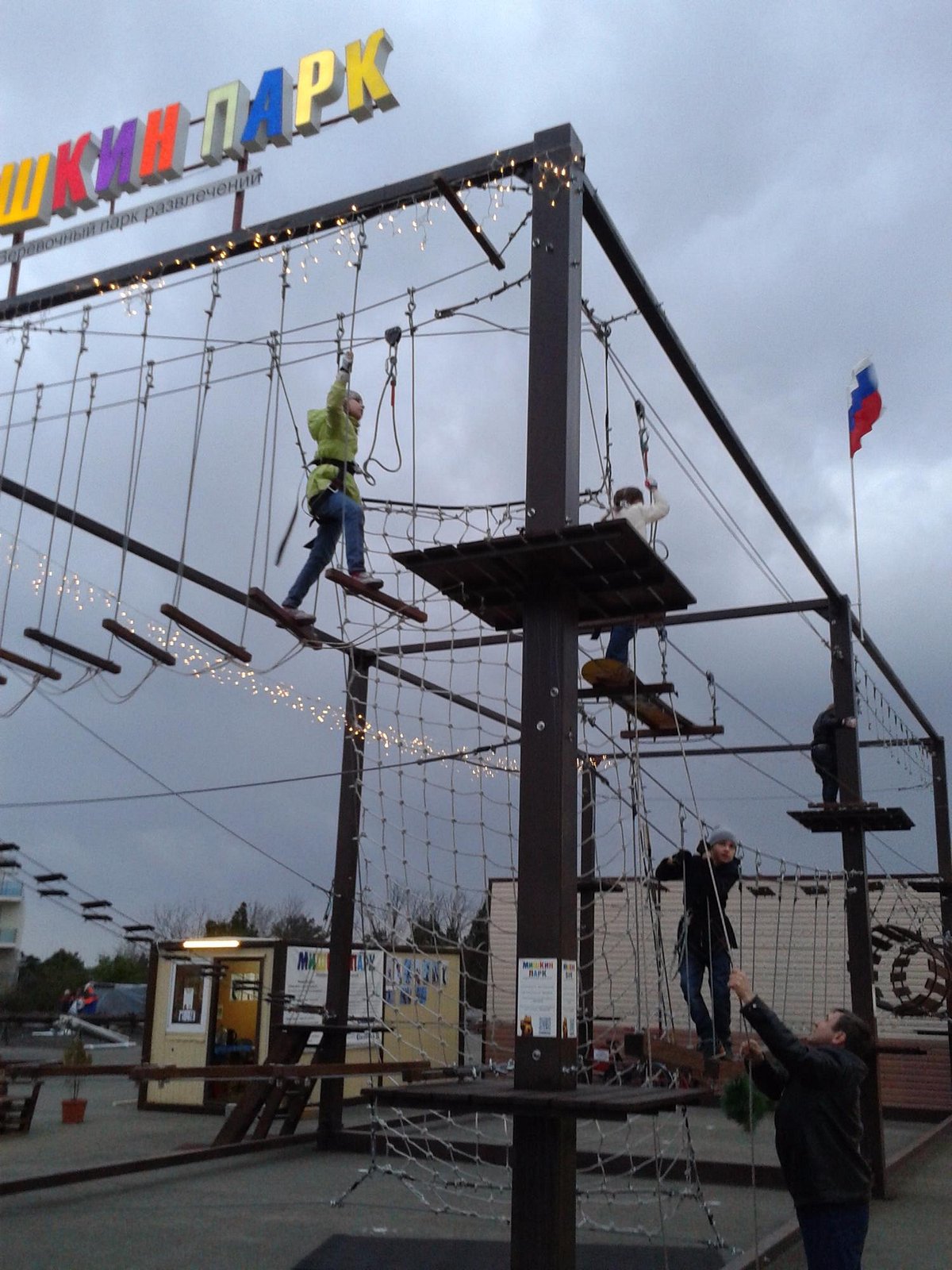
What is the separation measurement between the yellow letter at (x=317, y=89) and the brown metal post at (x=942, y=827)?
1102 cm

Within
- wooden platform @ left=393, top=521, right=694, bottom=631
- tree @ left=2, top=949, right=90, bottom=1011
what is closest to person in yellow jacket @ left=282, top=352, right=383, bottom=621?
wooden platform @ left=393, top=521, right=694, bottom=631

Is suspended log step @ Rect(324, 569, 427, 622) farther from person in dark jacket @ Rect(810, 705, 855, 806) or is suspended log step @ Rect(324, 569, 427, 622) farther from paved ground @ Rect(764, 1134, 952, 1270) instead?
person in dark jacket @ Rect(810, 705, 855, 806)

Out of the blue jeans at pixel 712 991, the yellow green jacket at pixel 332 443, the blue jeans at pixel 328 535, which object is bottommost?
the blue jeans at pixel 712 991

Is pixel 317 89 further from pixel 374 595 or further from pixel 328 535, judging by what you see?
pixel 374 595

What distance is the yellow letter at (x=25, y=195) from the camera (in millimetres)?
8391

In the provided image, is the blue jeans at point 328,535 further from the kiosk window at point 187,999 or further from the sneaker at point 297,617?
the kiosk window at point 187,999

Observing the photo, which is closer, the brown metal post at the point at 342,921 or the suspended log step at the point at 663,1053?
the suspended log step at the point at 663,1053

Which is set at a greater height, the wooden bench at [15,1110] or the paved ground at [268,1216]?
the wooden bench at [15,1110]

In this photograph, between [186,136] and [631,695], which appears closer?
[631,695]

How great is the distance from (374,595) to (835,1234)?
3.50 metres

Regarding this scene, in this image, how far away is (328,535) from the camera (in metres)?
6.84

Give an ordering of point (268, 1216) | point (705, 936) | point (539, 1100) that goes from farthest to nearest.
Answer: point (268, 1216) → point (705, 936) → point (539, 1100)

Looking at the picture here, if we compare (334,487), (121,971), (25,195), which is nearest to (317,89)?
(25,195)

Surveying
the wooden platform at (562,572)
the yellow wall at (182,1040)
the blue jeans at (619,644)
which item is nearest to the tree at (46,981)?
the yellow wall at (182,1040)
